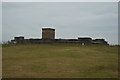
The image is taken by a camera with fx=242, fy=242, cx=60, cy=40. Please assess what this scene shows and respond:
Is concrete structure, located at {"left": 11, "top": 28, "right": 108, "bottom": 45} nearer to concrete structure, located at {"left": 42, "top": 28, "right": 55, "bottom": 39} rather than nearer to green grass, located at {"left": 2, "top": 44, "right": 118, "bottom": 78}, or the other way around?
concrete structure, located at {"left": 42, "top": 28, "right": 55, "bottom": 39}

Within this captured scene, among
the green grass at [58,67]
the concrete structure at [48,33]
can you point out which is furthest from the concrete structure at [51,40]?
the green grass at [58,67]

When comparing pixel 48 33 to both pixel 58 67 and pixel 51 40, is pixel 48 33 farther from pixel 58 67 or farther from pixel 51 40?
pixel 58 67

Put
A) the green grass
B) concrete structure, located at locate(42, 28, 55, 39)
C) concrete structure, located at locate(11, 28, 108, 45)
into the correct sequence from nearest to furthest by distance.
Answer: the green grass, concrete structure, located at locate(11, 28, 108, 45), concrete structure, located at locate(42, 28, 55, 39)

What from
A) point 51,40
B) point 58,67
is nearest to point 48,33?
point 51,40

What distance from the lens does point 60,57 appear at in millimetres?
23250

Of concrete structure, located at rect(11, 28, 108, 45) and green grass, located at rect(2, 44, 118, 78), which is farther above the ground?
concrete structure, located at rect(11, 28, 108, 45)

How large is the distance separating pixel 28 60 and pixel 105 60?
6926 mm

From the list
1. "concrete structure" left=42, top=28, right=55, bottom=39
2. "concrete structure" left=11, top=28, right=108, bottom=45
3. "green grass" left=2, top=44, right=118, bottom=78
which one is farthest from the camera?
"concrete structure" left=42, top=28, right=55, bottom=39

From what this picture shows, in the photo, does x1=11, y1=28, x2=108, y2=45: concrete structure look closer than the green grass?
No

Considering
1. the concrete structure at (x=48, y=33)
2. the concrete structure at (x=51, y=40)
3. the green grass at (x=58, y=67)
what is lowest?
the green grass at (x=58, y=67)

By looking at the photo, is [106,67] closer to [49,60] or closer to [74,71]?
[74,71]

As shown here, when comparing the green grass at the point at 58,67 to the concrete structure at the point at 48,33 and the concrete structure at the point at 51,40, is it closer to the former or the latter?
the concrete structure at the point at 51,40

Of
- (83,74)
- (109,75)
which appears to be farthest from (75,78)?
(109,75)

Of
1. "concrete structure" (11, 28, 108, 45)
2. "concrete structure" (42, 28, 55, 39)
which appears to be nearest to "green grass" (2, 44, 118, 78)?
"concrete structure" (11, 28, 108, 45)
